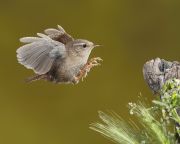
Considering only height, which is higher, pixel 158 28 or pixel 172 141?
pixel 158 28

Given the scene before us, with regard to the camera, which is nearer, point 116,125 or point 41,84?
point 116,125

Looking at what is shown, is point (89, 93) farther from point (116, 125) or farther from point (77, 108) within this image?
point (116, 125)

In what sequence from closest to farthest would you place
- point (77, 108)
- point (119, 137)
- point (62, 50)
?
point (119, 137)
point (62, 50)
point (77, 108)

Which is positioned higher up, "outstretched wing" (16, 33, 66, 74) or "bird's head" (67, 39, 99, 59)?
"bird's head" (67, 39, 99, 59)

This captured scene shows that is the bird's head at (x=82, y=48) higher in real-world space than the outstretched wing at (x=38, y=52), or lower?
higher

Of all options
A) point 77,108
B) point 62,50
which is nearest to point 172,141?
point 62,50
